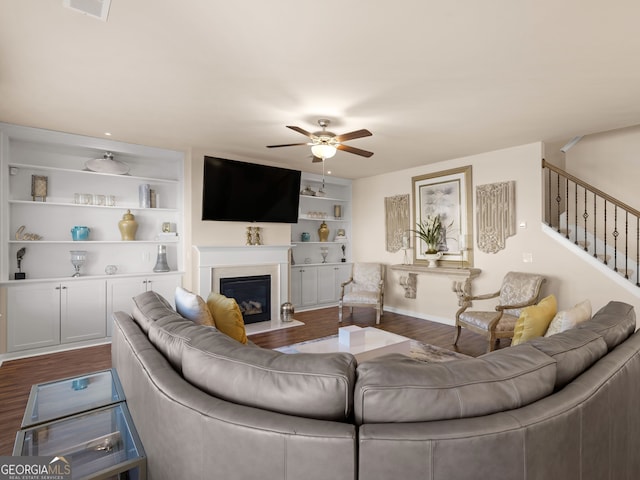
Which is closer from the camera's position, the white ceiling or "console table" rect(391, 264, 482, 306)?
the white ceiling

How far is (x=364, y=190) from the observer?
21.8ft

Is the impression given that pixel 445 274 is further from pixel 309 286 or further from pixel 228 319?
pixel 228 319

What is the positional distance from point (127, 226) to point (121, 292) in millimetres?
870

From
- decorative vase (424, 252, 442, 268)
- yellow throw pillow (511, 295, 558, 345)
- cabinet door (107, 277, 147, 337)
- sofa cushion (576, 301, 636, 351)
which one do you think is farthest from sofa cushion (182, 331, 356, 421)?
decorative vase (424, 252, 442, 268)

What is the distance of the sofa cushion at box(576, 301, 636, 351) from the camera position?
66.6 inches

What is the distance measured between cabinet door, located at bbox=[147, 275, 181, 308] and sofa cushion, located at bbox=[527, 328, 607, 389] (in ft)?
14.0

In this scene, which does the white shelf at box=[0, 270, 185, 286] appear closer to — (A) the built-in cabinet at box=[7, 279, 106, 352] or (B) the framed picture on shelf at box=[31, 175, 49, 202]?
(A) the built-in cabinet at box=[7, 279, 106, 352]

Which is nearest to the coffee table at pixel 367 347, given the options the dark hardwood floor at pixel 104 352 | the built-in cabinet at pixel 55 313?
the dark hardwood floor at pixel 104 352

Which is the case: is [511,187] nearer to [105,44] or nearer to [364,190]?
[364,190]

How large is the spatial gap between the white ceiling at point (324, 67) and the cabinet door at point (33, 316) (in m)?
1.87

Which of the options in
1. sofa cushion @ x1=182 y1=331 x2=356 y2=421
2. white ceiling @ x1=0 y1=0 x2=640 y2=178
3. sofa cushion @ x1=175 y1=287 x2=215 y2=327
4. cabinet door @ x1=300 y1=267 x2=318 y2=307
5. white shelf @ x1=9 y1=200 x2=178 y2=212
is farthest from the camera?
cabinet door @ x1=300 y1=267 x2=318 y2=307

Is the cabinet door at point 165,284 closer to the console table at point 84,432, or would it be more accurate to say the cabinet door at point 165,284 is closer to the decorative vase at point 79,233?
the decorative vase at point 79,233

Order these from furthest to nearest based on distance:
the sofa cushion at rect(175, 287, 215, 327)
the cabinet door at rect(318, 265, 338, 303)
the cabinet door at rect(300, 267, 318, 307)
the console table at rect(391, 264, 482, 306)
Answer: the cabinet door at rect(318, 265, 338, 303)
the cabinet door at rect(300, 267, 318, 307)
the console table at rect(391, 264, 482, 306)
the sofa cushion at rect(175, 287, 215, 327)

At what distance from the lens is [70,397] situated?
1.94 metres
